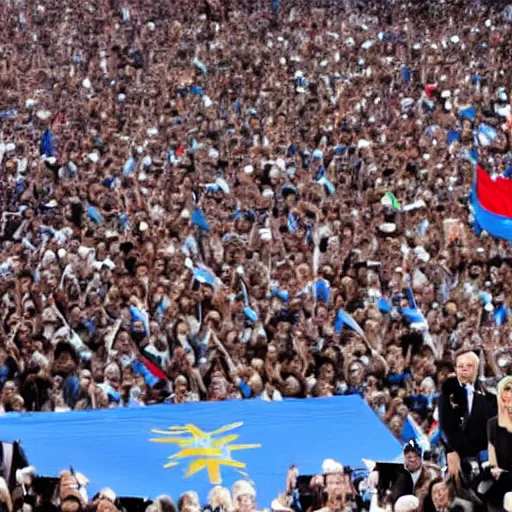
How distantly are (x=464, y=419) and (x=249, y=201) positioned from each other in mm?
4344

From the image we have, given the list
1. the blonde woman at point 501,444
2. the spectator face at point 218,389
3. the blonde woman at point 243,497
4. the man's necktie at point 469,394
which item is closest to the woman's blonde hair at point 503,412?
the blonde woman at point 501,444

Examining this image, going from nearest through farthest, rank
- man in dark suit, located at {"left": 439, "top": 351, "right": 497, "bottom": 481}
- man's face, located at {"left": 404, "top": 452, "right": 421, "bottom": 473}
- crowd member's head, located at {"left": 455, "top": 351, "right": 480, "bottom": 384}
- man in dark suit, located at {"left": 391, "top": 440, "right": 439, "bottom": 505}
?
1. man in dark suit, located at {"left": 391, "top": 440, "right": 439, "bottom": 505}
2. man's face, located at {"left": 404, "top": 452, "right": 421, "bottom": 473}
3. man in dark suit, located at {"left": 439, "top": 351, "right": 497, "bottom": 481}
4. crowd member's head, located at {"left": 455, "top": 351, "right": 480, "bottom": 384}

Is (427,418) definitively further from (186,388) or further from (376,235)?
(376,235)

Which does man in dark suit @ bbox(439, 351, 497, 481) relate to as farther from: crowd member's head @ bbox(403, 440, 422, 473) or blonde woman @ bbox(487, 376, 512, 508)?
crowd member's head @ bbox(403, 440, 422, 473)

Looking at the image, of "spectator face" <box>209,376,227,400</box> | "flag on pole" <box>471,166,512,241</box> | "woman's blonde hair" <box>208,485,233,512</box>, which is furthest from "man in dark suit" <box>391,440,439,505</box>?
"flag on pole" <box>471,166,512,241</box>

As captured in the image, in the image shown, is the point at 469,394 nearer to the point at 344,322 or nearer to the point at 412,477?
the point at 412,477

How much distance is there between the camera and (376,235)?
44.0ft

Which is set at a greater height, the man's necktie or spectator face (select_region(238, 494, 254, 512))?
the man's necktie

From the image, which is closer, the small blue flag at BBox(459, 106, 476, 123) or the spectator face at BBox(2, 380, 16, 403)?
the spectator face at BBox(2, 380, 16, 403)

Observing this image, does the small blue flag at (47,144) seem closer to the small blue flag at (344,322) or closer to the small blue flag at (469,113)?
the small blue flag at (344,322)

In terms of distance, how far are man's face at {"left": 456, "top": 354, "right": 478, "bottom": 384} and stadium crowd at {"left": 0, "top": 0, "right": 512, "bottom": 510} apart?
0.81ft

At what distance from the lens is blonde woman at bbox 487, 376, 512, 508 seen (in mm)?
9777

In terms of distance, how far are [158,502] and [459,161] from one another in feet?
23.0

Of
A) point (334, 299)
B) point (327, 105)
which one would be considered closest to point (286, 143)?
point (327, 105)
